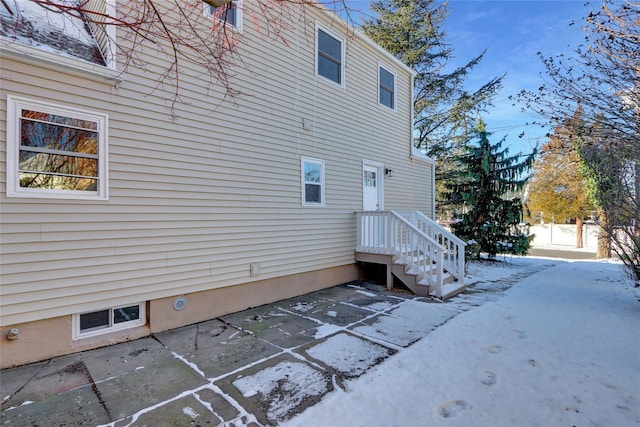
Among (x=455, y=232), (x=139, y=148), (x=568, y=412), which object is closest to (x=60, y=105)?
(x=139, y=148)

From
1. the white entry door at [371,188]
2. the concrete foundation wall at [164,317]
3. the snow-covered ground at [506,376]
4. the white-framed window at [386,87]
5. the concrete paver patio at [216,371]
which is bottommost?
the concrete paver patio at [216,371]

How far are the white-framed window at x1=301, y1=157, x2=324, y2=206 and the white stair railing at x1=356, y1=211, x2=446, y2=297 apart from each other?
3.83 ft

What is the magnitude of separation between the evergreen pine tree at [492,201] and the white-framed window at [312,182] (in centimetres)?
633

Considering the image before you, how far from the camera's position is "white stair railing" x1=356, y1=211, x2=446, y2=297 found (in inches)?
225

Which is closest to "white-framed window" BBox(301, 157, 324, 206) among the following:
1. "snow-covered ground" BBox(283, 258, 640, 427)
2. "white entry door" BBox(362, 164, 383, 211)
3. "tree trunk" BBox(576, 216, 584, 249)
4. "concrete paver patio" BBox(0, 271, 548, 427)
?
"white entry door" BBox(362, 164, 383, 211)

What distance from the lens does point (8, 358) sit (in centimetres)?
301

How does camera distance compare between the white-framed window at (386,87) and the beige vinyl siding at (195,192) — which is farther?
the white-framed window at (386,87)

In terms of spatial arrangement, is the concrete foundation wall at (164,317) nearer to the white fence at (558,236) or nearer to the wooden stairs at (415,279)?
the wooden stairs at (415,279)

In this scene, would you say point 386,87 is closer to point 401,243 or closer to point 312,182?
point 312,182

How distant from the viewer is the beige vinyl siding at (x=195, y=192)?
3.21 metres

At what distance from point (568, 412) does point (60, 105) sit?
5576 millimetres

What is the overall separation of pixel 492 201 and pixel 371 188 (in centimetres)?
534

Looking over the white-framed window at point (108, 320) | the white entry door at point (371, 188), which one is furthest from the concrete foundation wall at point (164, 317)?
the white entry door at point (371, 188)

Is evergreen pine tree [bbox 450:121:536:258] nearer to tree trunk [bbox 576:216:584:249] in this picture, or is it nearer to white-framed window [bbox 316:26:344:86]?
white-framed window [bbox 316:26:344:86]
